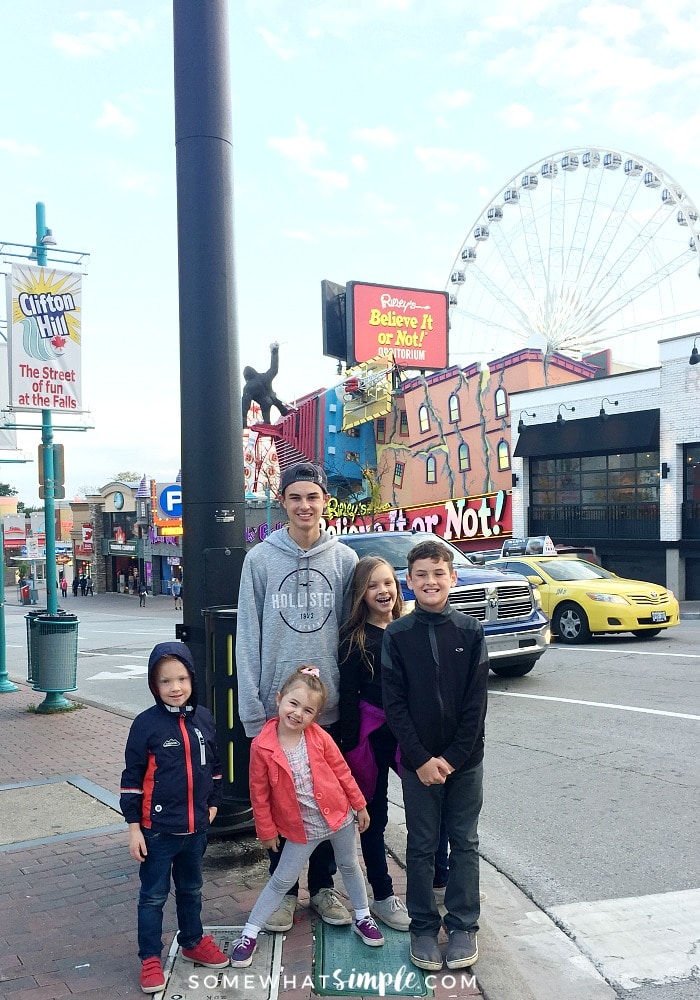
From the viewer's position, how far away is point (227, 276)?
4934mm

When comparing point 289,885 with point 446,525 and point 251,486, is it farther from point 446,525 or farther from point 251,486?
point 251,486

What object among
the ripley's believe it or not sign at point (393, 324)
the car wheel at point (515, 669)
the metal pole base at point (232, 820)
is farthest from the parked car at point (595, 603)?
the ripley's believe it or not sign at point (393, 324)

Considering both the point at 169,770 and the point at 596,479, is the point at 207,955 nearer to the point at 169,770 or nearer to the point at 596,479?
the point at 169,770

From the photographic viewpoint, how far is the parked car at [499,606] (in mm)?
9672

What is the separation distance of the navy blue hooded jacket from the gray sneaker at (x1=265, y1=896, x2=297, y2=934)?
58 centimetres

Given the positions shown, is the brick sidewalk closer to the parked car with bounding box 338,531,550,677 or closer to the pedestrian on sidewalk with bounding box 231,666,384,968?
the pedestrian on sidewalk with bounding box 231,666,384,968

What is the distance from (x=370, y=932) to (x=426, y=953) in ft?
0.92

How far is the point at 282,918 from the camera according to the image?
3.77 meters

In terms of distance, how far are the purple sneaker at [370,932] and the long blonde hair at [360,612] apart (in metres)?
1.02

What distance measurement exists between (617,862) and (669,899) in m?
0.51

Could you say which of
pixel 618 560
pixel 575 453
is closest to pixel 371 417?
pixel 575 453

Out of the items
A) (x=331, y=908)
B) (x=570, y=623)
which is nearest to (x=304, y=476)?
(x=331, y=908)

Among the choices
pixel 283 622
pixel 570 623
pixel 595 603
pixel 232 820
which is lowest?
pixel 570 623

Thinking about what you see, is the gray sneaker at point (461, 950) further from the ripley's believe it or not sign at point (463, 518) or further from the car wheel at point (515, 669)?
the ripley's believe it or not sign at point (463, 518)
